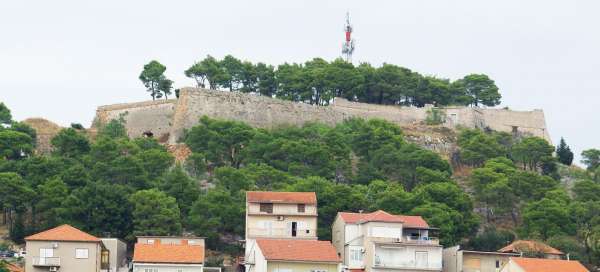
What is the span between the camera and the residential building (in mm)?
66250

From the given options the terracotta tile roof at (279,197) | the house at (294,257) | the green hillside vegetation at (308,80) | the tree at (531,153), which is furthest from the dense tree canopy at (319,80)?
the house at (294,257)

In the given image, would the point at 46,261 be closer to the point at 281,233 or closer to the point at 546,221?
the point at 281,233

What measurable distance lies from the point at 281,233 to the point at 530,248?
1328cm

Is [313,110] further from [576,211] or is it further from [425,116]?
[576,211]

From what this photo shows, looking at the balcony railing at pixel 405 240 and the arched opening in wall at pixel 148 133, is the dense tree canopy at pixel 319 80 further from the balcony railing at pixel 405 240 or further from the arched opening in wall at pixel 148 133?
the balcony railing at pixel 405 240

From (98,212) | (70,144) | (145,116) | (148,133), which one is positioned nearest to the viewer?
(98,212)

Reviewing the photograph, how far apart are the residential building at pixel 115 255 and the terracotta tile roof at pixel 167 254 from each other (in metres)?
1.90

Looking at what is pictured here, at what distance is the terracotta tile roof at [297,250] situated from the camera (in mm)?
64188

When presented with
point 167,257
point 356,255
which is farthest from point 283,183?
point 167,257

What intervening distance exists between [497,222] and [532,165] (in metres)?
16.3

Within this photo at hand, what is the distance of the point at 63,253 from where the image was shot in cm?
6431

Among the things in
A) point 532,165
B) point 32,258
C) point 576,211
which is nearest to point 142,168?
point 32,258

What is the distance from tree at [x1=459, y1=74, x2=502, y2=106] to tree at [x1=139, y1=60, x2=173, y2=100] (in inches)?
1014

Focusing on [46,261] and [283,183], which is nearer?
[46,261]
